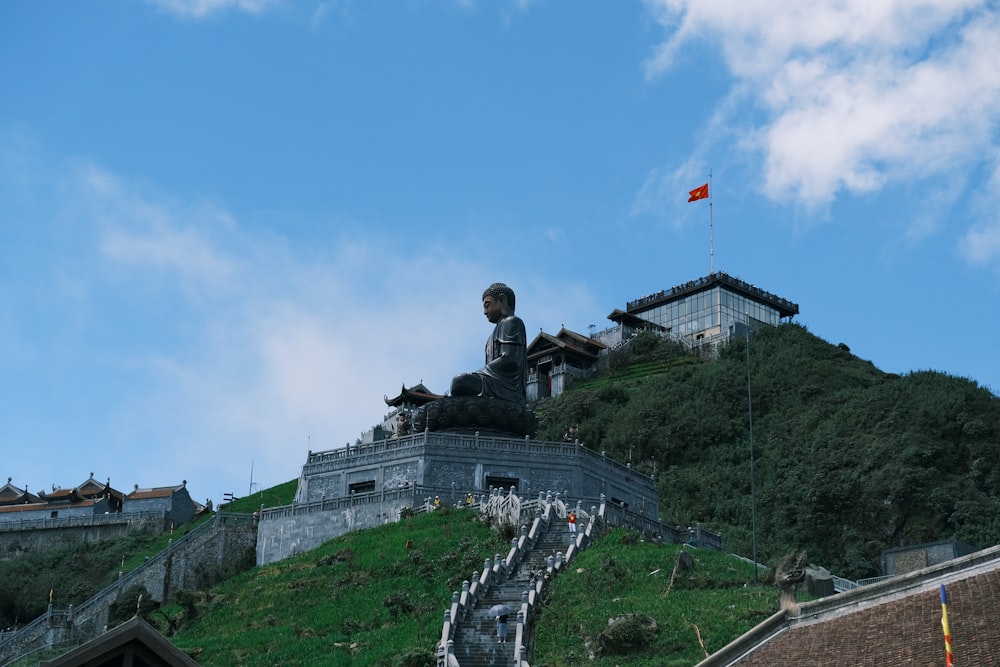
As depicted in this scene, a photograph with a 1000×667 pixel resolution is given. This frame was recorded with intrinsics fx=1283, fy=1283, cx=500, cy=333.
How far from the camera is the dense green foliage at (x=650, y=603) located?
29703 millimetres

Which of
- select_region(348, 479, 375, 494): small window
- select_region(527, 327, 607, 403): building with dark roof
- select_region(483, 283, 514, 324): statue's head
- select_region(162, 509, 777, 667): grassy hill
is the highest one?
select_region(527, 327, 607, 403): building with dark roof

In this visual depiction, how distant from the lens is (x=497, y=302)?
59750mm

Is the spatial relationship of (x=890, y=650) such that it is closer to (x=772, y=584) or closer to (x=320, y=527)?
(x=772, y=584)

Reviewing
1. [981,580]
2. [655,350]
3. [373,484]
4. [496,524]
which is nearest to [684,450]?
[655,350]

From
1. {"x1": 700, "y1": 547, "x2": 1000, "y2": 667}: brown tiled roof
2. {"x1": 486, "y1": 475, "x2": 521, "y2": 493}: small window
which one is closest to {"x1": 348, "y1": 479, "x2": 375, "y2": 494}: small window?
{"x1": 486, "y1": 475, "x2": 521, "y2": 493}: small window

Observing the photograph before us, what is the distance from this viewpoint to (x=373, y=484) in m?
53.1

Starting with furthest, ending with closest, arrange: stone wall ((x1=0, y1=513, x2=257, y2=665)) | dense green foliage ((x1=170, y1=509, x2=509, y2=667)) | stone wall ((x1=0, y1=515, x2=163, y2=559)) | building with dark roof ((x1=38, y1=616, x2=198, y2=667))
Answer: stone wall ((x1=0, y1=515, x2=163, y2=559)) < stone wall ((x1=0, y1=513, x2=257, y2=665)) < dense green foliage ((x1=170, y1=509, x2=509, y2=667)) < building with dark roof ((x1=38, y1=616, x2=198, y2=667))

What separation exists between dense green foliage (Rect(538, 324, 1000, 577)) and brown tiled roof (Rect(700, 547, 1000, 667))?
3021 centimetres

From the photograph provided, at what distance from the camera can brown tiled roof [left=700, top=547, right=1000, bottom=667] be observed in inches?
773

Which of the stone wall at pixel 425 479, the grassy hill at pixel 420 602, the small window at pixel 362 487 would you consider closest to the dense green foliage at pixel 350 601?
the grassy hill at pixel 420 602

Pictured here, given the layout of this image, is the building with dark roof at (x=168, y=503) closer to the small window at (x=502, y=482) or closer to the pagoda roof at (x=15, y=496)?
the pagoda roof at (x=15, y=496)

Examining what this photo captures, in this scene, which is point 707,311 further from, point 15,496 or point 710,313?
point 15,496

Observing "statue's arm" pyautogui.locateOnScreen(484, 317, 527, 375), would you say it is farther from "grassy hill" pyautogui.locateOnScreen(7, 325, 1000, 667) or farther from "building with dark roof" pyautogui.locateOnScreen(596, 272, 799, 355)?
"building with dark roof" pyautogui.locateOnScreen(596, 272, 799, 355)

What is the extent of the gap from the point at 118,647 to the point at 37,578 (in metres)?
53.2
